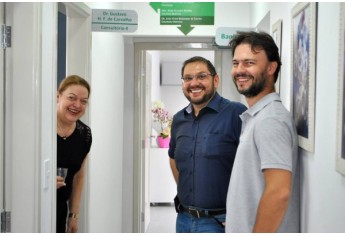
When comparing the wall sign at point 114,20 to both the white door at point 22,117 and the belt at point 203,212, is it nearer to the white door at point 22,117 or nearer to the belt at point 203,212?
the white door at point 22,117

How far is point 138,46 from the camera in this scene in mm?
4230

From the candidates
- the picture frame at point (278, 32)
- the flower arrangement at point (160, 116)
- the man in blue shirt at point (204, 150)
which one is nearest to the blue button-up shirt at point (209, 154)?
the man in blue shirt at point (204, 150)

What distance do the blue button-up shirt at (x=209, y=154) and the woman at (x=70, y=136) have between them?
1.96 feet

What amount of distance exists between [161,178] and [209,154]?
377cm

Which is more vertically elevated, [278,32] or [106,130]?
[278,32]

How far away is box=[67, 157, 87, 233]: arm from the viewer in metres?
2.59

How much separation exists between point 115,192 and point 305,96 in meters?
2.45

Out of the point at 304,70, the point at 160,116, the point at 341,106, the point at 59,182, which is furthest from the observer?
the point at 160,116

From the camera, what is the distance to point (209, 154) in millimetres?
2141

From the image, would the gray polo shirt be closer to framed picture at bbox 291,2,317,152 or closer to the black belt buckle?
framed picture at bbox 291,2,317,152

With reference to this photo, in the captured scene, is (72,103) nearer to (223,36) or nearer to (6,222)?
(6,222)

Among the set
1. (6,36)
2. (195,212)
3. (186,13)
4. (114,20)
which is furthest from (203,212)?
(186,13)

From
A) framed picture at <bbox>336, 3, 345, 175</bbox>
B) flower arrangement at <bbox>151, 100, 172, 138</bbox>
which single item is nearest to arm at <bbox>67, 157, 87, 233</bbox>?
framed picture at <bbox>336, 3, 345, 175</bbox>

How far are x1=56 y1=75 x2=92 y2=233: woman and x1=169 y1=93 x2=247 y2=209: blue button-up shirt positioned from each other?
0.60 metres
